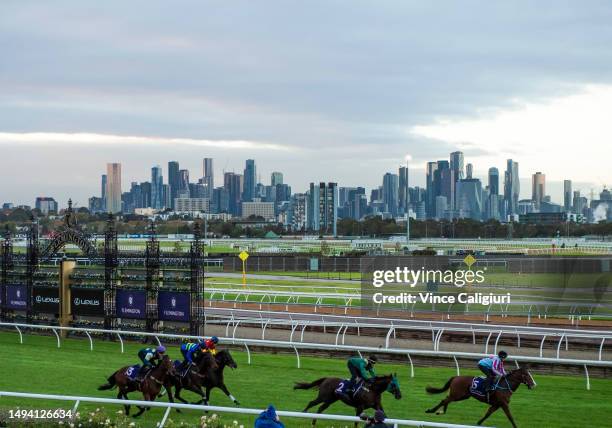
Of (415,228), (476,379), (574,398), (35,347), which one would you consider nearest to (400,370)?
(574,398)

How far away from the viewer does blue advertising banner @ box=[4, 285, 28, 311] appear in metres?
23.2

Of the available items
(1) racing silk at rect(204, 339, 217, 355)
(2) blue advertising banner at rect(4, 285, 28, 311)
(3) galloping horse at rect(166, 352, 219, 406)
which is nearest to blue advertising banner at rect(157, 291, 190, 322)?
(2) blue advertising banner at rect(4, 285, 28, 311)

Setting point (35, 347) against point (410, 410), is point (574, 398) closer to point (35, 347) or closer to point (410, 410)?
point (410, 410)

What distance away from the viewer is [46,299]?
22.7 m

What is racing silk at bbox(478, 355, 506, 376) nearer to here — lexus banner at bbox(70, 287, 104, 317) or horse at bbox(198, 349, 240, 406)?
horse at bbox(198, 349, 240, 406)

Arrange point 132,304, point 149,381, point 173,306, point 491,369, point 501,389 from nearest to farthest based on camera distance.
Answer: point 501,389 < point 491,369 < point 149,381 < point 173,306 < point 132,304

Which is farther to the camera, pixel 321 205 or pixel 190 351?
pixel 321 205

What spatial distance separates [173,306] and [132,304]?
4.20ft

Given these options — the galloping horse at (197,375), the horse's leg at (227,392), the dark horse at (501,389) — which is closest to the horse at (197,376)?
the galloping horse at (197,375)

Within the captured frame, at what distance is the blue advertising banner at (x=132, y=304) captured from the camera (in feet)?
69.4

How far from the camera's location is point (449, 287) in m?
21.4

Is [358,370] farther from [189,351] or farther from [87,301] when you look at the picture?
[87,301]

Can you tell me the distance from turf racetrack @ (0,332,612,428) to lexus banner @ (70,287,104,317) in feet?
9.32

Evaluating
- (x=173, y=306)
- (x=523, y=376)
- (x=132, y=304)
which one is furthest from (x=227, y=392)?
(x=132, y=304)
